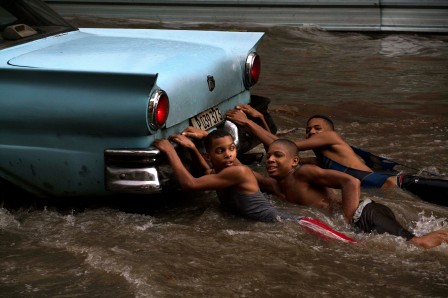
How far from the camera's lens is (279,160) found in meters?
5.72

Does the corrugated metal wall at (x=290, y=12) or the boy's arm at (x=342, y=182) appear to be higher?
the boy's arm at (x=342, y=182)

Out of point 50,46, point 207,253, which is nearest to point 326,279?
point 207,253

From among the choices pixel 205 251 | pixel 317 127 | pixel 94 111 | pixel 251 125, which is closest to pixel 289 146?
pixel 251 125

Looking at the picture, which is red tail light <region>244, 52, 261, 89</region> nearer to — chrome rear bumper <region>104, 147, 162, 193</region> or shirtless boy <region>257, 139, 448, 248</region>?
shirtless boy <region>257, 139, 448, 248</region>

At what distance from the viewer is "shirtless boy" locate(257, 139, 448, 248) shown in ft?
17.7

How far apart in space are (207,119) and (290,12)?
745 centimetres

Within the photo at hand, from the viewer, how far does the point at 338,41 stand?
12656 millimetres

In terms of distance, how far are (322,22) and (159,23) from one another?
8.24 feet

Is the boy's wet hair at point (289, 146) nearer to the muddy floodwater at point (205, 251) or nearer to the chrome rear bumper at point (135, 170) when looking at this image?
the muddy floodwater at point (205, 251)

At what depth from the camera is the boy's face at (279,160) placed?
573 centimetres

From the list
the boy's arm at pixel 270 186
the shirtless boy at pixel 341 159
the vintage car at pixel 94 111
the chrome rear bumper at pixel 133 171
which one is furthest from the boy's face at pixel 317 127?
the chrome rear bumper at pixel 133 171

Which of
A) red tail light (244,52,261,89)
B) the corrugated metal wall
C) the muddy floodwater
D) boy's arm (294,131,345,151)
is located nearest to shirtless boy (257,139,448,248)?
the muddy floodwater

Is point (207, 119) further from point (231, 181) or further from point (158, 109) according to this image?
point (158, 109)

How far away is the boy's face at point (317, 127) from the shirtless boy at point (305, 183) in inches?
23.3
